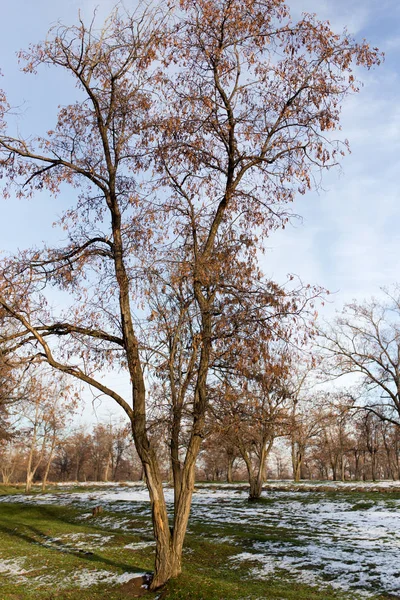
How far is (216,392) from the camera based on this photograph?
9711mm

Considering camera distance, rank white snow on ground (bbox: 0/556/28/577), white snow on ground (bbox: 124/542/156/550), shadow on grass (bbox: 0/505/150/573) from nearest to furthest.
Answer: white snow on ground (bbox: 0/556/28/577) → shadow on grass (bbox: 0/505/150/573) → white snow on ground (bbox: 124/542/156/550)

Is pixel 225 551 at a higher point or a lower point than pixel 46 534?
higher

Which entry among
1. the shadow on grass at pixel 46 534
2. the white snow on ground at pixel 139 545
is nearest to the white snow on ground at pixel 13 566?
the shadow on grass at pixel 46 534

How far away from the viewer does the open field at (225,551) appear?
9438 mm

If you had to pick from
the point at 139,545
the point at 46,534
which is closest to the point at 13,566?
the point at 139,545

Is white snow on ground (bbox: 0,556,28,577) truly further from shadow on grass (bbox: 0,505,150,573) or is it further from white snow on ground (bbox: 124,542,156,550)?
white snow on ground (bbox: 124,542,156,550)

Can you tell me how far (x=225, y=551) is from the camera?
1340cm

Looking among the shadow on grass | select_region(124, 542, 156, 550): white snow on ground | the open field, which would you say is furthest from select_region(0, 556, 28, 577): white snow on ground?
select_region(124, 542, 156, 550): white snow on ground

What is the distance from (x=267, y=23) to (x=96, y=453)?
76.3 meters

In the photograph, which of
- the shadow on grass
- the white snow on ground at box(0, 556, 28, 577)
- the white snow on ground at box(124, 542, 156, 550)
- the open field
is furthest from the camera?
the white snow on ground at box(124, 542, 156, 550)

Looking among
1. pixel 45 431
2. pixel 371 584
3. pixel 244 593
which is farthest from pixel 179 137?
pixel 45 431

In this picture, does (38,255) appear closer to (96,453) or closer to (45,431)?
(45,431)

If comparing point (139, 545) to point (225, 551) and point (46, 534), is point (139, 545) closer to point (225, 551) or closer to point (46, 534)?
point (225, 551)

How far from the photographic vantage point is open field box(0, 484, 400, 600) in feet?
31.0
